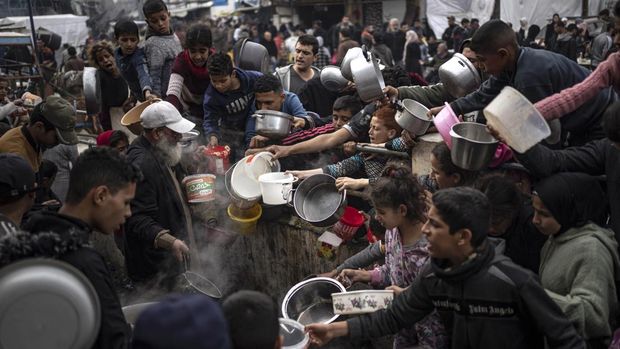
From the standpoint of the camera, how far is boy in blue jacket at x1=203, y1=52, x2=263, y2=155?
18.1 ft

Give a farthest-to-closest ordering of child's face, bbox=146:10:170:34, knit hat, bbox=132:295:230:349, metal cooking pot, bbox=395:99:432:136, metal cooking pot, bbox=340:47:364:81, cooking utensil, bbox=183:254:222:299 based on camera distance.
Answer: child's face, bbox=146:10:170:34 → metal cooking pot, bbox=340:47:364:81 → cooking utensil, bbox=183:254:222:299 → metal cooking pot, bbox=395:99:432:136 → knit hat, bbox=132:295:230:349

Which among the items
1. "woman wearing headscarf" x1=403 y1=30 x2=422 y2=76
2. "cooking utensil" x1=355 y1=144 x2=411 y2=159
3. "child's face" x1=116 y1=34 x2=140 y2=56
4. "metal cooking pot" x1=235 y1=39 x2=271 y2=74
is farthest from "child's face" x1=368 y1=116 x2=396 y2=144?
"woman wearing headscarf" x1=403 y1=30 x2=422 y2=76

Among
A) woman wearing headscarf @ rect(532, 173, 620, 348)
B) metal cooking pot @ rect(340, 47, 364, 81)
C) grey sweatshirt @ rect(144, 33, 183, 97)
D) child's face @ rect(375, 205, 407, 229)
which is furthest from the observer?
grey sweatshirt @ rect(144, 33, 183, 97)

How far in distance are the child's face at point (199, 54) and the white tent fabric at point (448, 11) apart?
2189cm

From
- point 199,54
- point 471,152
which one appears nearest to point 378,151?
point 471,152

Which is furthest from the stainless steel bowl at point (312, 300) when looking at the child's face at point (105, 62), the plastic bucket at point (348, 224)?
the child's face at point (105, 62)

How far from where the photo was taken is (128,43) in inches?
260

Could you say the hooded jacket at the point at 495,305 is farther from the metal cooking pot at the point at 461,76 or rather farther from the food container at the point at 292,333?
the metal cooking pot at the point at 461,76

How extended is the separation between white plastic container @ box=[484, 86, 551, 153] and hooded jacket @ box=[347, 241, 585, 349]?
713mm

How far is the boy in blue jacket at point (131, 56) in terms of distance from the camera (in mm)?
6523

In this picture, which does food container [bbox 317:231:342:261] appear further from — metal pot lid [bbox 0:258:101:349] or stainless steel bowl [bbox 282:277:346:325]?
metal pot lid [bbox 0:258:101:349]

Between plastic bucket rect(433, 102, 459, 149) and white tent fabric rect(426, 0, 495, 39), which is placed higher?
plastic bucket rect(433, 102, 459, 149)

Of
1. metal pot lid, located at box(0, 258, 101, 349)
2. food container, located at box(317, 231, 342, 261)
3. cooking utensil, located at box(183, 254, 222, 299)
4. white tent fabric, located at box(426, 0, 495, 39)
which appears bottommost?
white tent fabric, located at box(426, 0, 495, 39)

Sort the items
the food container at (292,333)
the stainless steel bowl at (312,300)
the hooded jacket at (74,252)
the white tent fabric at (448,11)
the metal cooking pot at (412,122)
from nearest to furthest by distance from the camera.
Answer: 1. the hooded jacket at (74,252)
2. the food container at (292,333)
3. the stainless steel bowl at (312,300)
4. the metal cooking pot at (412,122)
5. the white tent fabric at (448,11)
